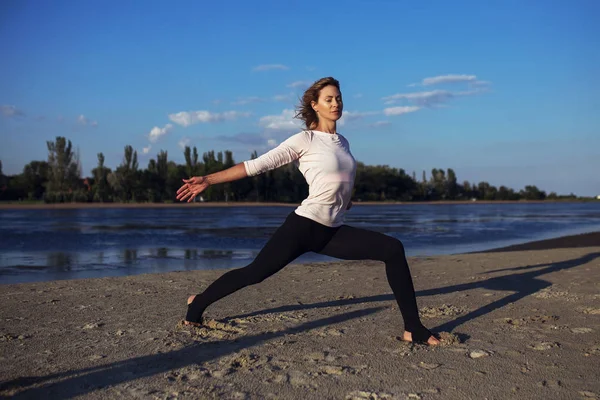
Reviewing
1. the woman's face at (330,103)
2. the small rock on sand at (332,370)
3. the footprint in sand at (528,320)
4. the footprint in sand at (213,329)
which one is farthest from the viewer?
the footprint in sand at (528,320)

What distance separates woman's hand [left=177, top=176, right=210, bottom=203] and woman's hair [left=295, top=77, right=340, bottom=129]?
922mm

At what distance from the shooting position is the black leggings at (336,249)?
4.05 m

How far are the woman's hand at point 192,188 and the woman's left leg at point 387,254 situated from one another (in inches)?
39.1

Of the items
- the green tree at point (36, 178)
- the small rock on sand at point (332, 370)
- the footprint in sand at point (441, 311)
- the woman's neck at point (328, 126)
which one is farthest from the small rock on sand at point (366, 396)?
the green tree at point (36, 178)

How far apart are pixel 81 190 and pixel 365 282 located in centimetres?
8036

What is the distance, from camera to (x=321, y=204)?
398cm

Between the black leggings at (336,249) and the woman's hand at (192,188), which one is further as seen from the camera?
the black leggings at (336,249)

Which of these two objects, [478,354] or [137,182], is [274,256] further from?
[137,182]

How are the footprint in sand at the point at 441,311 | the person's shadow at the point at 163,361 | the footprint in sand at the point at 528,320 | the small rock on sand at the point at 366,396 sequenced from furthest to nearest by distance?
the footprint in sand at the point at 441,311, the footprint in sand at the point at 528,320, the person's shadow at the point at 163,361, the small rock on sand at the point at 366,396

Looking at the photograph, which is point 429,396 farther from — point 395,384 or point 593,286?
point 593,286

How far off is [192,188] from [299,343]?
1367 mm

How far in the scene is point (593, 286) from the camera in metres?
6.88

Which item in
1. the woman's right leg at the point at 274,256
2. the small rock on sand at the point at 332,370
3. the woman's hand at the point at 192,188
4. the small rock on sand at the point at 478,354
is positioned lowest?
the small rock on sand at the point at 478,354

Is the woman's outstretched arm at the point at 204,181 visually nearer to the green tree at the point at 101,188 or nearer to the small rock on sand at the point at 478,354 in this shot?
the small rock on sand at the point at 478,354
